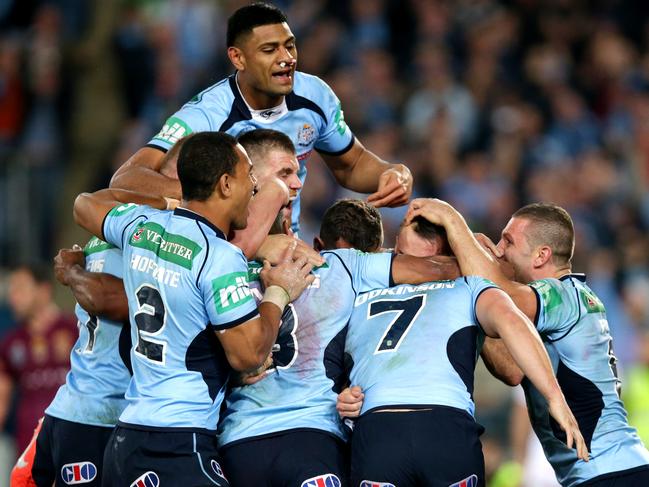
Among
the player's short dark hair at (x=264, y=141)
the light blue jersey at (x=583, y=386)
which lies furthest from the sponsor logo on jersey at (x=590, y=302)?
the player's short dark hair at (x=264, y=141)

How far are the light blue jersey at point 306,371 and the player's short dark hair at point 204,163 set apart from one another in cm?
63

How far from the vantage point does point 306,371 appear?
5797mm

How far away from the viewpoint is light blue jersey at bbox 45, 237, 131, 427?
6.24 metres

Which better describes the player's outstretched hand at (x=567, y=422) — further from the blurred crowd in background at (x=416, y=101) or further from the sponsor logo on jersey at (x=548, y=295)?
the blurred crowd in background at (x=416, y=101)

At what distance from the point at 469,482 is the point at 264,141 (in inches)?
82.0

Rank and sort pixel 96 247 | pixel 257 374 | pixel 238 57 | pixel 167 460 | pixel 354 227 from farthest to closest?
pixel 238 57 < pixel 96 247 < pixel 354 227 < pixel 257 374 < pixel 167 460

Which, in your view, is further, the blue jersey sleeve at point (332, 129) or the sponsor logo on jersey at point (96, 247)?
the blue jersey sleeve at point (332, 129)

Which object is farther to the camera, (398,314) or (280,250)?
(280,250)

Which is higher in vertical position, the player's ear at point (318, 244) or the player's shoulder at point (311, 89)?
the player's shoulder at point (311, 89)

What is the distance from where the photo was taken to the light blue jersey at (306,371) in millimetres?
5719

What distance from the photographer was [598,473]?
19.2 feet

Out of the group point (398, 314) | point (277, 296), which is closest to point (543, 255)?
point (398, 314)

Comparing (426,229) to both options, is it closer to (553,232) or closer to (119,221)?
(553,232)

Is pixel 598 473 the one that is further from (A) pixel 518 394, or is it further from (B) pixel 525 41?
(B) pixel 525 41
